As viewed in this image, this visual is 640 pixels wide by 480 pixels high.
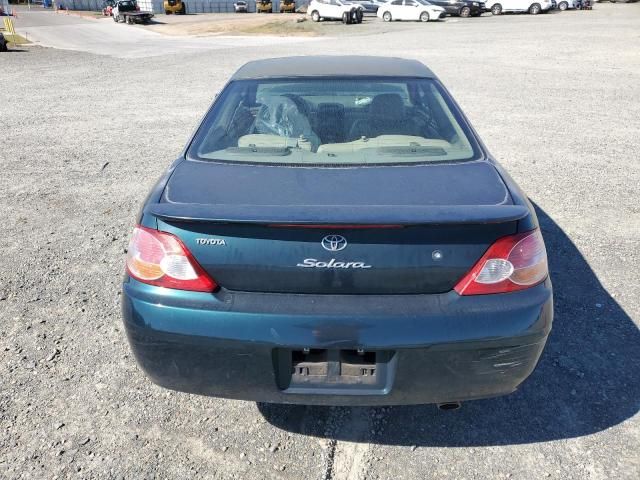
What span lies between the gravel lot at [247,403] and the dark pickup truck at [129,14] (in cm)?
3941

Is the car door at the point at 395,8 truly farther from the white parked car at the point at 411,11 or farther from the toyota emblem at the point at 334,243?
the toyota emblem at the point at 334,243

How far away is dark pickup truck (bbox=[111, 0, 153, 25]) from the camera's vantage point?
43031 mm

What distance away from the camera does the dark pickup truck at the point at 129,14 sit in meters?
43.0

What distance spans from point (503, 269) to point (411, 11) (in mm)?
37872

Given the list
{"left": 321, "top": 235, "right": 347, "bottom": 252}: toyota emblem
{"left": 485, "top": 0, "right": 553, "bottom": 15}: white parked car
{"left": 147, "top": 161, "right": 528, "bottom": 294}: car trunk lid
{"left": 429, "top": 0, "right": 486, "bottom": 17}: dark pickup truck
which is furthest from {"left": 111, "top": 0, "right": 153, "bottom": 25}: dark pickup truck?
{"left": 321, "top": 235, "right": 347, "bottom": 252}: toyota emblem

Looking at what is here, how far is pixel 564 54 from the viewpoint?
18266 millimetres

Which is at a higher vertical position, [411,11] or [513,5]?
[513,5]

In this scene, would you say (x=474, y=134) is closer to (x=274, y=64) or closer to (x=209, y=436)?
(x=274, y=64)

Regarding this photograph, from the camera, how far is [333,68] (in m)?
3.37

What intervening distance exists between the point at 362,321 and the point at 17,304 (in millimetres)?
2675

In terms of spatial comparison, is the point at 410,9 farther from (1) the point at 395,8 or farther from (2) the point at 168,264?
(2) the point at 168,264

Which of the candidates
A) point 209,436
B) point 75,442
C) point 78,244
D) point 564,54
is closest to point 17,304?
point 78,244

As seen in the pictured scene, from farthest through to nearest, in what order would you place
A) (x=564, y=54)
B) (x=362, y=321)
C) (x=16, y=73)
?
(x=564, y=54)
(x=16, y=73)
(x=362, y=321)

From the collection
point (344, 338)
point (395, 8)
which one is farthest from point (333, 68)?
point (395, 8)
